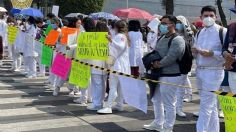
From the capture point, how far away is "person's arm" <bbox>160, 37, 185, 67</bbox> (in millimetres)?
6703

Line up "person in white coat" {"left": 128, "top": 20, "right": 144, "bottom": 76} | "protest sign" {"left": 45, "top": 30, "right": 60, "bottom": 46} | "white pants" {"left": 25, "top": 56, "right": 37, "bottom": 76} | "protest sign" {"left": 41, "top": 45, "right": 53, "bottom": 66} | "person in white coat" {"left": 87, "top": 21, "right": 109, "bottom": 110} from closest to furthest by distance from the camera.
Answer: "person in white coat" {"left": 87, "top": 21, "right": 109, "bottom": 110}, "person in white coat" {"left": 128, "top": 20, "right": 144, "bottom": 76}, "protest sign" {"left": 45, "top": 30, "right": 60, "bottom": 46}, "protest sign" {"left": 41, "top": 45, "right": 53, "bottom": 66}, "white pants" {"left": 25, "top": 56, "right": 37, "bottom": 76}

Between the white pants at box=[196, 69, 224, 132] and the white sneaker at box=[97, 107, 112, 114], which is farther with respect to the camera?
the white sneaker at box=[97, 107, 112, 114]

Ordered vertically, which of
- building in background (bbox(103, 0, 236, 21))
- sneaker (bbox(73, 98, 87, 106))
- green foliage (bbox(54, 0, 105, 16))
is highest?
building in background (bbox(103, 0, 236, 21))

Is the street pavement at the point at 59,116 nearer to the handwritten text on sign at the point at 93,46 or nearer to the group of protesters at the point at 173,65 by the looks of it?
the group of protesters at the point at 173,65

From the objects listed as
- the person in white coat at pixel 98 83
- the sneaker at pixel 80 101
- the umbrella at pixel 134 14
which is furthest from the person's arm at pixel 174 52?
the umbrella at pixel 134 14

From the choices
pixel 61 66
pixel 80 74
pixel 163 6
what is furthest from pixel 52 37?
pixel 163 6

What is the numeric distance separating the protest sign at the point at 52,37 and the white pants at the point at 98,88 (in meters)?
2.49

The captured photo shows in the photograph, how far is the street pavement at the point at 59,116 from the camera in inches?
299

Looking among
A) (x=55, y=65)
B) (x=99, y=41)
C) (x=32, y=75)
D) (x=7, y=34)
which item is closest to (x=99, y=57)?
(x=99, y=41)

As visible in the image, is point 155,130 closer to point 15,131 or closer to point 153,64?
point 153,64

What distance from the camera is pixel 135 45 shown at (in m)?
10.8

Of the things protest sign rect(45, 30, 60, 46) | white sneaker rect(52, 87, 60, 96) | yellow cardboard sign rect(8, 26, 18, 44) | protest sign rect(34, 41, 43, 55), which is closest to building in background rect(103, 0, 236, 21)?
yellow cardboard sign rect(8, 26, 18, 44)

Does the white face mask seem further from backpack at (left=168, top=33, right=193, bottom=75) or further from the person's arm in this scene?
backpack at (left=168, top=33, right=193, bottom=75)

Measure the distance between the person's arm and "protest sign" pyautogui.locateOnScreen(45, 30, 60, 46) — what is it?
495 centimetres
